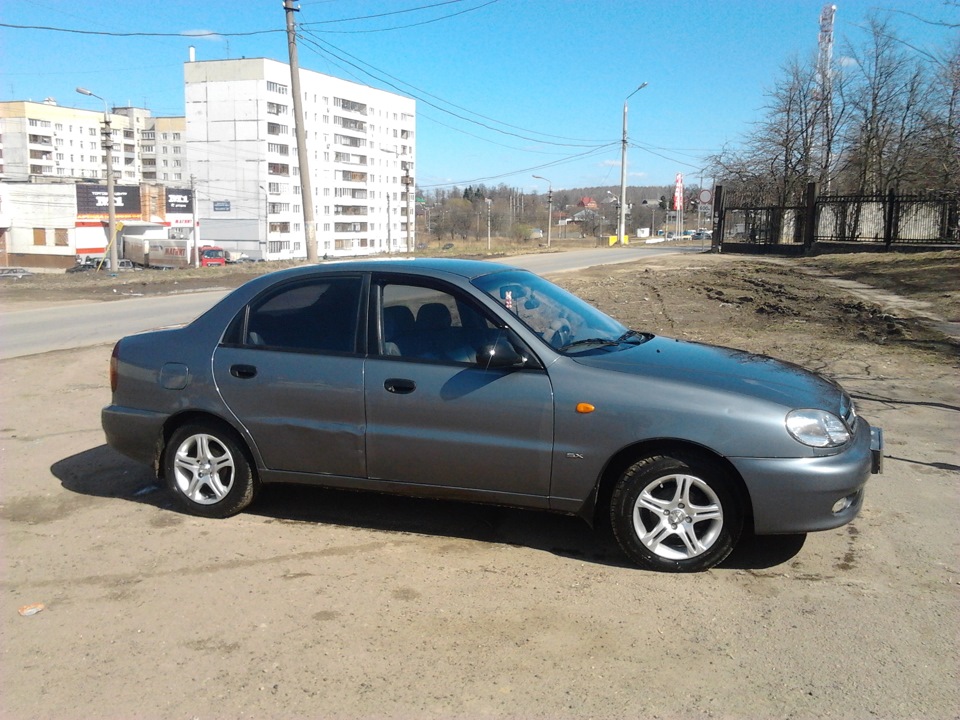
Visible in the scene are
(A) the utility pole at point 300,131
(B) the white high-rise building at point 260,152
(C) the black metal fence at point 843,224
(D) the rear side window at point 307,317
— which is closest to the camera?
(D) the rear side window at point 307,317

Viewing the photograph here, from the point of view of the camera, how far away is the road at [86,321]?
43.6ft

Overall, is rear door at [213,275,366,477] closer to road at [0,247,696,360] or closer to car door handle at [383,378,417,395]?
car door handle at [383,378,417,395]

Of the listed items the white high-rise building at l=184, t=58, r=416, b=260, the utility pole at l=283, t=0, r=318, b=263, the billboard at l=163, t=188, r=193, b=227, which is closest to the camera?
the utility pole at l=283, t=0, r=318, b=263

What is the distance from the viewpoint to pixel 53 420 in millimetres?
7668

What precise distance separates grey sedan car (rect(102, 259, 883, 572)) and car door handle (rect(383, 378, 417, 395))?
11 mm

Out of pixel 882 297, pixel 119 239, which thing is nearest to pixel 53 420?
pixel 882 297

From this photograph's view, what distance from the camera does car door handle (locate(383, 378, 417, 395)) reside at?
4613 mm

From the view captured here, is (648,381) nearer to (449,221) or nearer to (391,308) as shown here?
(391,308)

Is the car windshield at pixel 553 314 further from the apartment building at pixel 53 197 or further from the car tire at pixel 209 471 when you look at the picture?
the apartment building at pixel 53 197

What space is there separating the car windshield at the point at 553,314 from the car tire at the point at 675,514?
856 mm

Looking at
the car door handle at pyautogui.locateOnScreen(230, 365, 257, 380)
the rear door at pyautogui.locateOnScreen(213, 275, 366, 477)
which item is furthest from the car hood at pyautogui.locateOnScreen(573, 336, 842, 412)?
the car door handle at pyautogui.locateOnScreen(230, 365, 257, 380)

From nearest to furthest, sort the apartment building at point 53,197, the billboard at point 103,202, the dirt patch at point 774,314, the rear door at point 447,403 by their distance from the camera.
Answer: the rear door at point 447,403 < the dirt patch at point 774,314 < the apartment building at point 53,197 < the billboard at point 103,202

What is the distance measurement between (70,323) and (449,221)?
11043 cm

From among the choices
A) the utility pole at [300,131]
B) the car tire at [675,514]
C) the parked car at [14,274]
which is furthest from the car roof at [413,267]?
the parked car at [14,274]
